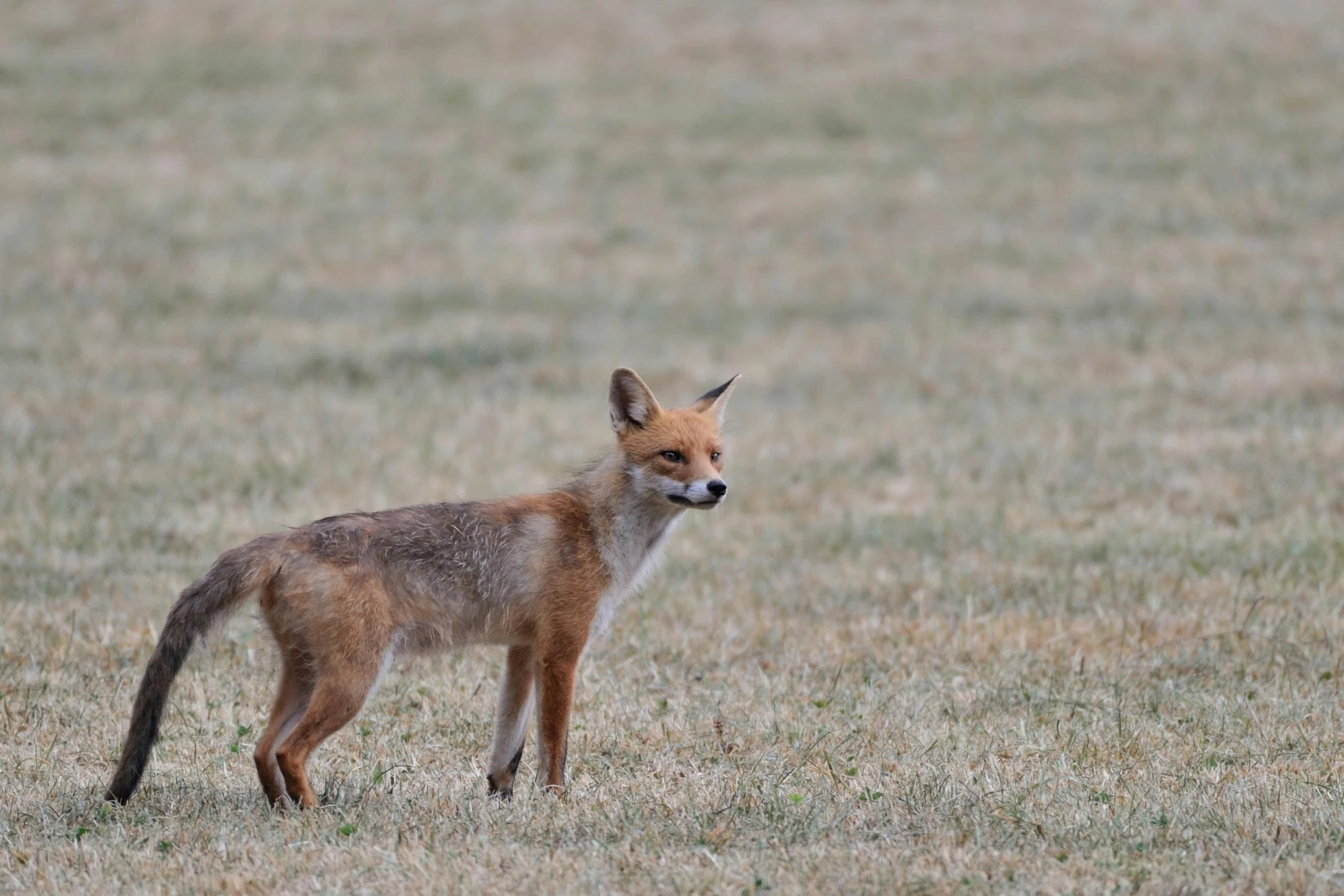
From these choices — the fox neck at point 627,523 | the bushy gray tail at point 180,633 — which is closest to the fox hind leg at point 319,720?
the bushy gray tail at point 180,633

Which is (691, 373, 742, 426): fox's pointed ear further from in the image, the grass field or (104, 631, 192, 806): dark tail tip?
(104, 631, 192, 806): dark tail tip

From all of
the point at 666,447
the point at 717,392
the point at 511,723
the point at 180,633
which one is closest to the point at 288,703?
the point at 180,633

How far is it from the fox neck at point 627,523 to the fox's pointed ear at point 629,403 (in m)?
0.17

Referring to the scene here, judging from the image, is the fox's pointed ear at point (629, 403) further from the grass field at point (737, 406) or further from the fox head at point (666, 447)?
the grass field at point (737, 406)

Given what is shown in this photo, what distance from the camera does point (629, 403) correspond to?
699 cm

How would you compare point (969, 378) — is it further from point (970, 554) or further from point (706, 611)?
point (706, 611)

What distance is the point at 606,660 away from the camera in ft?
27.4

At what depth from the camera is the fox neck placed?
6.69 m

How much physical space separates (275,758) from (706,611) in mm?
3862

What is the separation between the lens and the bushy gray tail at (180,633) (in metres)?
5.66

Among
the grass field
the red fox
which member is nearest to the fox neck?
the red fox

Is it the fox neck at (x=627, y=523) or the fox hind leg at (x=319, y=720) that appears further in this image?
the fox neck at (x=627, y=523)

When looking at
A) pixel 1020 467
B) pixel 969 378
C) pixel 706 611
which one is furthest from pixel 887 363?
pixel 706 611

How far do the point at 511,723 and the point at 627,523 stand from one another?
3.19 ft
